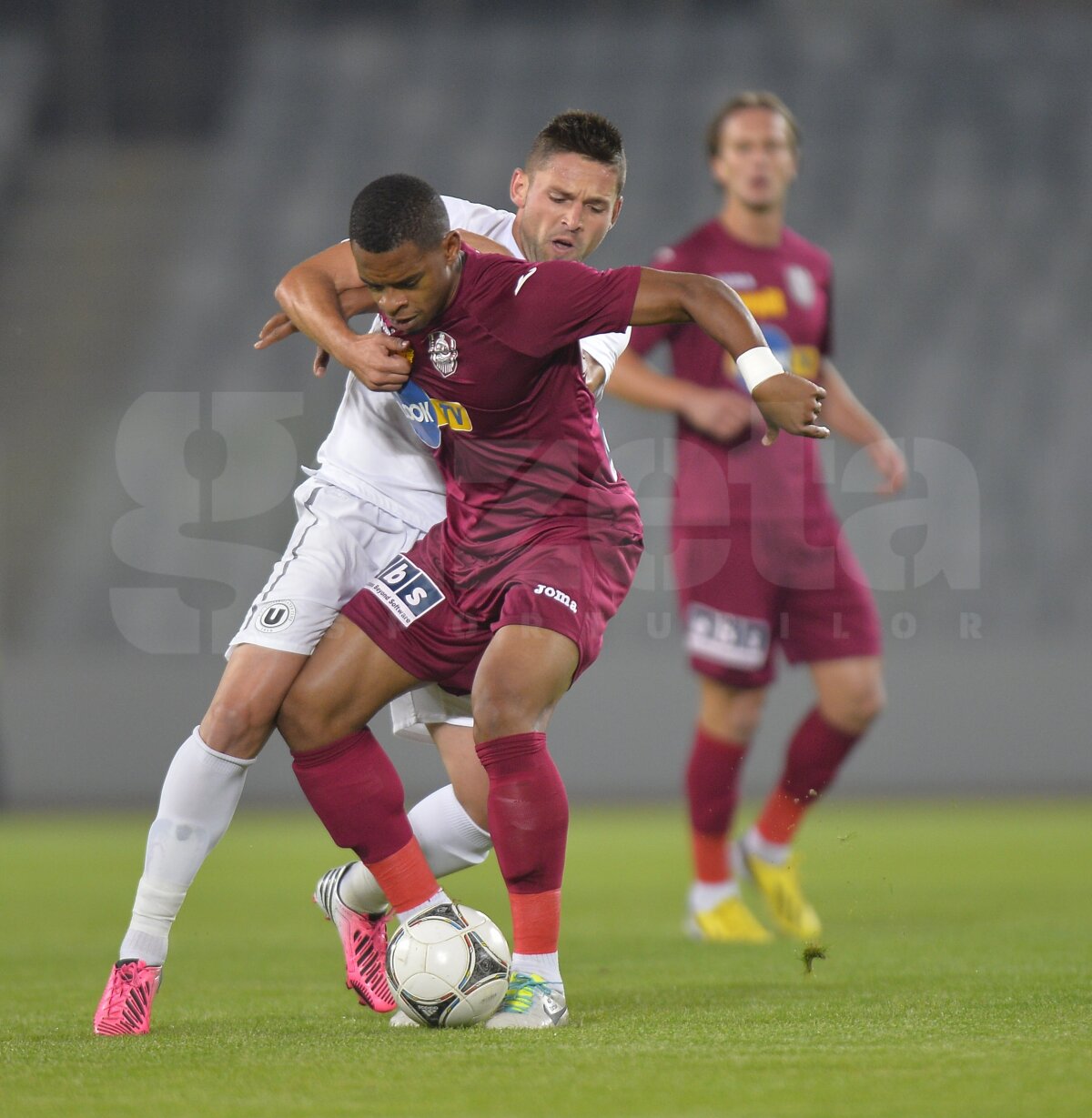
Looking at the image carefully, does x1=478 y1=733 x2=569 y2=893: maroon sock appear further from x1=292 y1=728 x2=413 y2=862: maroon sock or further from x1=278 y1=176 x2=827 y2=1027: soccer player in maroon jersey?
x1=292 y1=728 x2=413 y2=862: maroon sock

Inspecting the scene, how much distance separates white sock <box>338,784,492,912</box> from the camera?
4070 millimetres

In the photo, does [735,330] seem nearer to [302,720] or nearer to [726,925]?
[302,720]

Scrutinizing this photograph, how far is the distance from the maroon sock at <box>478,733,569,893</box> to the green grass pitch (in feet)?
1.06

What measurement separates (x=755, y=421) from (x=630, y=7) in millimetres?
10307

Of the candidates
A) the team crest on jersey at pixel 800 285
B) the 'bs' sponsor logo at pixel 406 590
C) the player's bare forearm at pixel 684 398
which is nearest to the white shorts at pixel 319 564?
the 'bs' sponsor logo at pixel 406 590

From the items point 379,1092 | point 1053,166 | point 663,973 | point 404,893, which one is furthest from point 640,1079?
point 1053,166

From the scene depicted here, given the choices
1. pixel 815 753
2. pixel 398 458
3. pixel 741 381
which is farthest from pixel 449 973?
pixel 741 381

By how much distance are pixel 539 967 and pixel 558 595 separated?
0.75m

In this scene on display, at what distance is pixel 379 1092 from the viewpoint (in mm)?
2637

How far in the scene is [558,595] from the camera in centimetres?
351

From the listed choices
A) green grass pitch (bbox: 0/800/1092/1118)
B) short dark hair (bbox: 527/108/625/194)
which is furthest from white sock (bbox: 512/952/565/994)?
short dark hair (bbox: 527/108/625/194)

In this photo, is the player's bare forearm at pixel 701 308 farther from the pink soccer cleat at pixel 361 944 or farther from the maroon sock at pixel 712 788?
the maroon sock at pixel 712 788

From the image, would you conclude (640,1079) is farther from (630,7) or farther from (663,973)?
(630,7)

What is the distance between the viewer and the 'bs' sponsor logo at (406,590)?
370 cm
